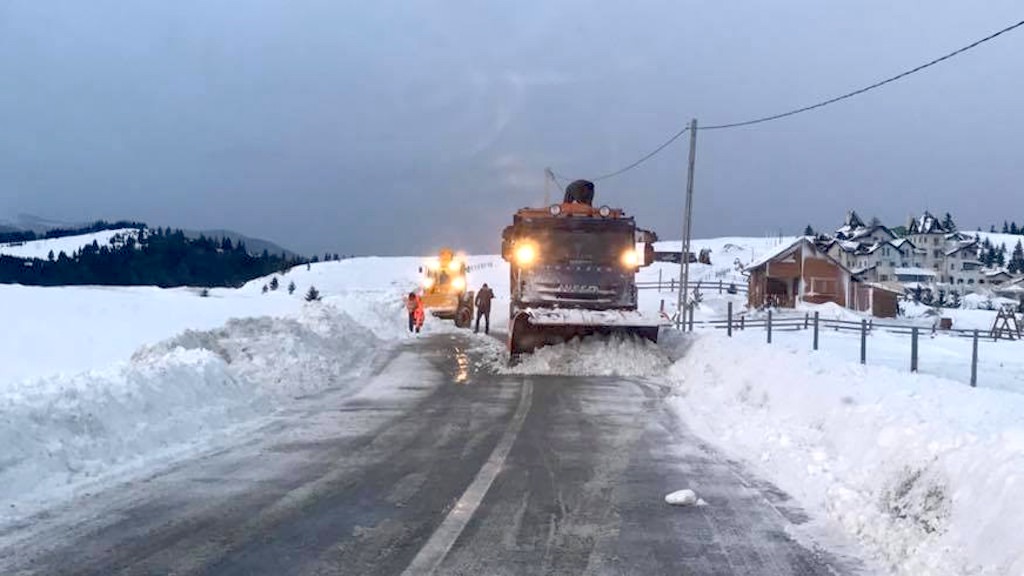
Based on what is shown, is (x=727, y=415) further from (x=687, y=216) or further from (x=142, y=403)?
(x=687, y=216)

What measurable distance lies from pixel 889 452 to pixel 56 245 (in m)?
147

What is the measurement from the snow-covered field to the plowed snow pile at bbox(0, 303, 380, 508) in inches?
1.0

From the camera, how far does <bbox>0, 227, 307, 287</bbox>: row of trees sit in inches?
4306

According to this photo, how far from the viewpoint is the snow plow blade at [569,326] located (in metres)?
18.4

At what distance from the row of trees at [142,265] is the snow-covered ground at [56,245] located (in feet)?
6.06

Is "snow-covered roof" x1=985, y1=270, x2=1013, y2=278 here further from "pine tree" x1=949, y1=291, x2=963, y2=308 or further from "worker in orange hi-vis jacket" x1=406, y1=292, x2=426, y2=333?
"worker in orange hi-vis jacket" x1=406, y1=292, x2=426, y2=333

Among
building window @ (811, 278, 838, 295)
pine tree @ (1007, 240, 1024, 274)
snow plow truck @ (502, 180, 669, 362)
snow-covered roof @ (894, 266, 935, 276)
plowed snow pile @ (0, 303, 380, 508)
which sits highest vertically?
pine tree @ (1007, 240, 1024, 274)

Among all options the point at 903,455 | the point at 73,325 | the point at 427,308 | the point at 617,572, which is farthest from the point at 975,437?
the point at 427,308

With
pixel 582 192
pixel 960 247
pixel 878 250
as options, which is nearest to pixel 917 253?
pixel 960 247

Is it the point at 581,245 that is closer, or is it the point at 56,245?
the point at 581,245

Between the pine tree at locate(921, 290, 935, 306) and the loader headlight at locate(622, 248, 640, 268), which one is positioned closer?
the loader headlight at locate(622, 248, 640, 268)

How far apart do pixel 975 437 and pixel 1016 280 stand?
139284 millimetres

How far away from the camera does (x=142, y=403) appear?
10297 millimetres

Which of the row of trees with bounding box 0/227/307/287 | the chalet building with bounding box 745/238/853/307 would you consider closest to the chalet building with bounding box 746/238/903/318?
the chalet building with bounding box 745/238/853/307
